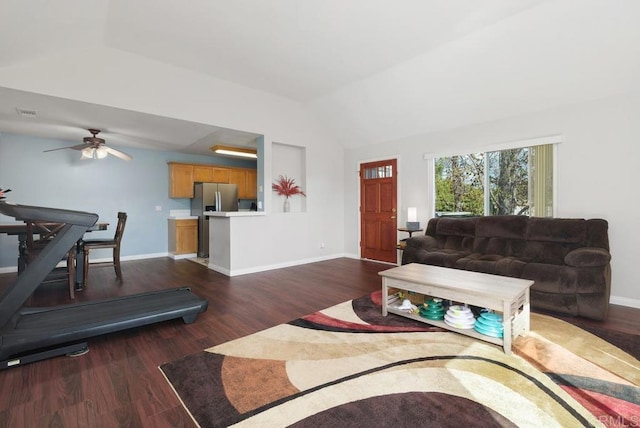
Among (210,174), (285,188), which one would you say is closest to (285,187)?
(285,188)

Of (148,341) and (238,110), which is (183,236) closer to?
(238,110)

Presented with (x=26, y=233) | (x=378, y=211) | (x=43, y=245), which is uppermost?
(x=378, y=211)

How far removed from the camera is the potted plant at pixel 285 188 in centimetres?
562

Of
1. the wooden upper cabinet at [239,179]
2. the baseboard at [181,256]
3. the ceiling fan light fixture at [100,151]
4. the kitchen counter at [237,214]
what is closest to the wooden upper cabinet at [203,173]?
the wooden upper cabinet at [239,179]

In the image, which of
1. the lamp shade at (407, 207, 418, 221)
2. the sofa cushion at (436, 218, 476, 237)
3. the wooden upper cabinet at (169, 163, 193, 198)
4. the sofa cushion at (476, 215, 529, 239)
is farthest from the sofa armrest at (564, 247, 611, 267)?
the wooden upper cabinet at (169, 163, 193, 198)

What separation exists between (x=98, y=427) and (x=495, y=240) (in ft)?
14.6

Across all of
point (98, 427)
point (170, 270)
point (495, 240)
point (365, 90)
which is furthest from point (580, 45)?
point (170, 270)

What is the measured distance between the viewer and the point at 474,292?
7.57ft

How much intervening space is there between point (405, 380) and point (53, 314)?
118 inches

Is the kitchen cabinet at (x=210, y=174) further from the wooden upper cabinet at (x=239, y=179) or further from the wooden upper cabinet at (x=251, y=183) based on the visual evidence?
the wooden upper cabinet at (x=251, y=183)

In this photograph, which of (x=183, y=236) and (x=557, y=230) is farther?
(x=183, y=236)

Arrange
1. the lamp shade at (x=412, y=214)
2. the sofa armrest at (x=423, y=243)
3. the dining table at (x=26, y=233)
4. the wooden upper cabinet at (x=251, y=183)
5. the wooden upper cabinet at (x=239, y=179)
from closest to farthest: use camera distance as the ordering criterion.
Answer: the dining table at (x=26, y=233) < the sofa armrest at (x=423, y=243) < the lamp shade at (x=412, y=214) < the wooden upper cabinet at (x=239, y=179) < the wooden upper cabinet at (x=251, y=183)

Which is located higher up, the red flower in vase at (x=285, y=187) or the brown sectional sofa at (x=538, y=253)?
the red flower in vase at (x=285, y=187)

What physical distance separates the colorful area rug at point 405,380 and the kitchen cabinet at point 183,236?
469 centimetres
